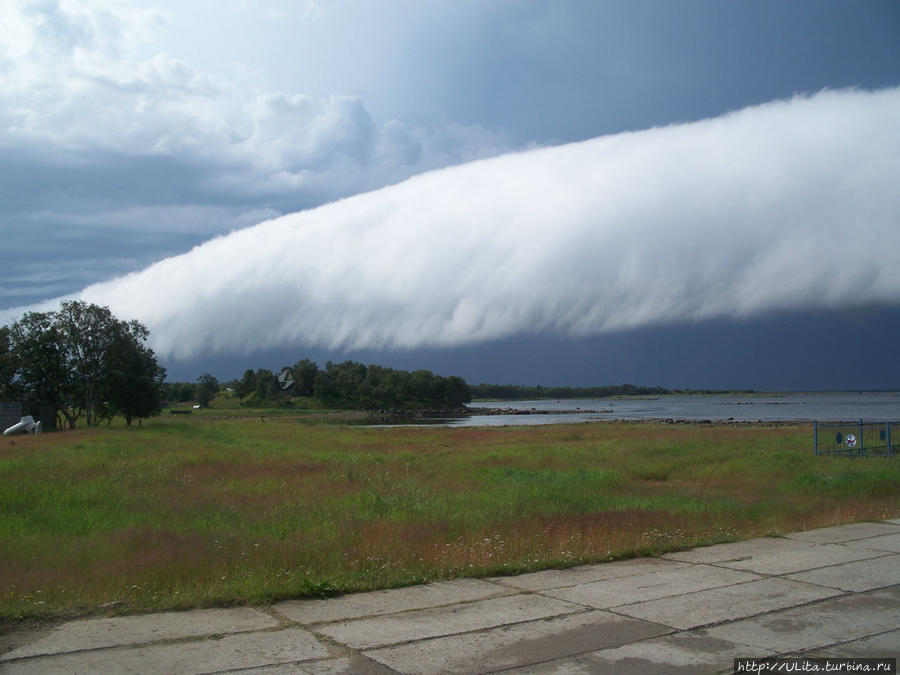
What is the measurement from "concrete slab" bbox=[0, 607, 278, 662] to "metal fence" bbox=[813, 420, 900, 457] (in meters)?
26.9

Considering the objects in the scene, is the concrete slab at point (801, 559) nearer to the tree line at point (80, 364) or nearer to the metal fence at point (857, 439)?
the metal fence at point (857, 439)

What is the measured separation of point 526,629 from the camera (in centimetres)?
714

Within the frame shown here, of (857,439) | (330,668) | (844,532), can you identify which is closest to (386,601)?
(330,668)

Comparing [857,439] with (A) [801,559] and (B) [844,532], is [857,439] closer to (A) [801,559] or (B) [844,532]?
(B) [844,532]

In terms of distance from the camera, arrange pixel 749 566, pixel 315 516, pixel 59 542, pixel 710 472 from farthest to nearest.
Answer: pixel 710 472, pixel 315 516, pixel 59 542, pixel 749 566

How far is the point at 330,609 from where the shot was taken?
7.97 metres

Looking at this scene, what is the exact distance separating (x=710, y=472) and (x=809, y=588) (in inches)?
781

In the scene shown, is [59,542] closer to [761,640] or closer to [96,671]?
[96,671]

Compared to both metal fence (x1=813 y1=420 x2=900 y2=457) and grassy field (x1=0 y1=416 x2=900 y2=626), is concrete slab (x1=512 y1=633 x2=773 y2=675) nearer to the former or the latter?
grassy field (x1=0 y1=416 x2=900 y2=626)

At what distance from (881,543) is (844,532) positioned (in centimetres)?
116

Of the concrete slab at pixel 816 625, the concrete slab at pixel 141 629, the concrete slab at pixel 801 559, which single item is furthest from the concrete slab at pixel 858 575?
the concrete slab at pixel 141 629

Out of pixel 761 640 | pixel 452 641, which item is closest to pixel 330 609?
pixel 452 641

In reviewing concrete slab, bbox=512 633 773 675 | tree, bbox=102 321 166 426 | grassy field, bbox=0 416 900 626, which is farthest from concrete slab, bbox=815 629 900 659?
tree, bbox=102 321 166 426

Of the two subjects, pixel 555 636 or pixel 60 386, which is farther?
pixel 60 386
